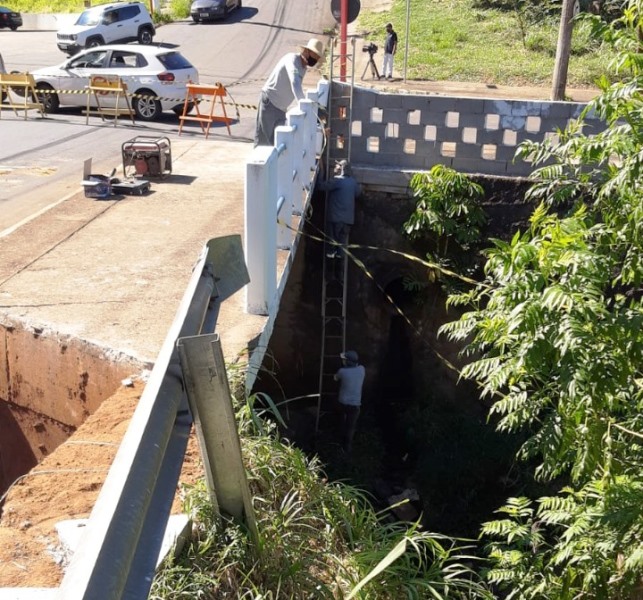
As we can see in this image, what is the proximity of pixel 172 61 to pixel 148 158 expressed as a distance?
972 centimetres

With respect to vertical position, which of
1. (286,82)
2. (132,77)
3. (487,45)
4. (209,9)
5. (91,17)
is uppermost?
(209,9)

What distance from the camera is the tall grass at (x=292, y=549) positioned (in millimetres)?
2969

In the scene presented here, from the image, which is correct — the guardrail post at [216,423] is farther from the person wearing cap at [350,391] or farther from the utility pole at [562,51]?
the utility pole at [562,51]

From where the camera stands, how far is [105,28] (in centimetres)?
3178

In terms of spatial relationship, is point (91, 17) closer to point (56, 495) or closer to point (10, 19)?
point (10, 19)

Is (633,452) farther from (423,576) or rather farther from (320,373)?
(320,373)

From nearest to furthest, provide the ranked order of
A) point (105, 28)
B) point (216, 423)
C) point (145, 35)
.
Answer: point (216, 423), point (105, 28), point (145, 35)

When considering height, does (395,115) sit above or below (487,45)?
below

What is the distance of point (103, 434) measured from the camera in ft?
13.5

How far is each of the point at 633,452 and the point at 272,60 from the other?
27.5 metres

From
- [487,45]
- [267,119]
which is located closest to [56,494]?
[267,119]

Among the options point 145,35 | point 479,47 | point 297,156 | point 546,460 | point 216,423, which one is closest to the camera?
point 216,423

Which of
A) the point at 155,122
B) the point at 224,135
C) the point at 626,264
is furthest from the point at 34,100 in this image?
the point at 626,264

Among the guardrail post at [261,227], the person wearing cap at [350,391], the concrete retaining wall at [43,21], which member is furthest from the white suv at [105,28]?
the guardrail post at [261,227]
